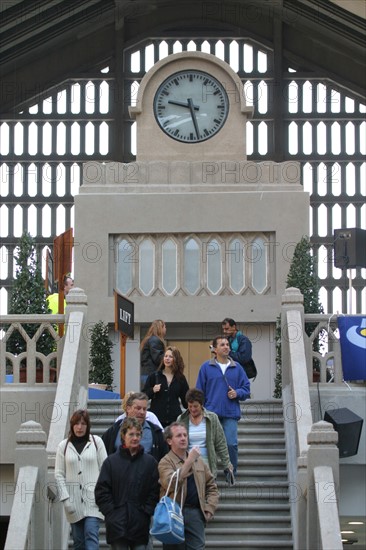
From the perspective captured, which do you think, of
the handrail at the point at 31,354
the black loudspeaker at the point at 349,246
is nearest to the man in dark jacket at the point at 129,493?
the handrail at the point at 31,354

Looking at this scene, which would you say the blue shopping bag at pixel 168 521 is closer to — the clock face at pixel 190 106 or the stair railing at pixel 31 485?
the stair railing at pixel 31 485

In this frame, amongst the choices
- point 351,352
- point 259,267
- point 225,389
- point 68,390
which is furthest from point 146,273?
point 225,389

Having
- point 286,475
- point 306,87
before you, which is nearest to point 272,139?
point 306,87

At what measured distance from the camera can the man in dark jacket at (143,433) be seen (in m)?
13.2

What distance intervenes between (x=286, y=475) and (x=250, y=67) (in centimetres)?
4139

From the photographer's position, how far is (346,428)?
670 inches

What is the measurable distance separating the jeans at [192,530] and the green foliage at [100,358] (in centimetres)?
897

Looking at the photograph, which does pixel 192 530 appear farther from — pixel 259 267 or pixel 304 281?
pixel 259 267

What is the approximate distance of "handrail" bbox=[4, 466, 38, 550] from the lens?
13.0m

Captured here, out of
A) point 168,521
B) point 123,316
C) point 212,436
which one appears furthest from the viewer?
point 123,316

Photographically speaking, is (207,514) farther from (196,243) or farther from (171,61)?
(171,61)

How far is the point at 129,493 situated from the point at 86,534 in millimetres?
1396

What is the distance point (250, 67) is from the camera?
5644cm

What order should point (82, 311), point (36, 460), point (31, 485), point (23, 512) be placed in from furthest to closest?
point (82, 311), point (36, 460), point (31, 485), point (23, 512)
